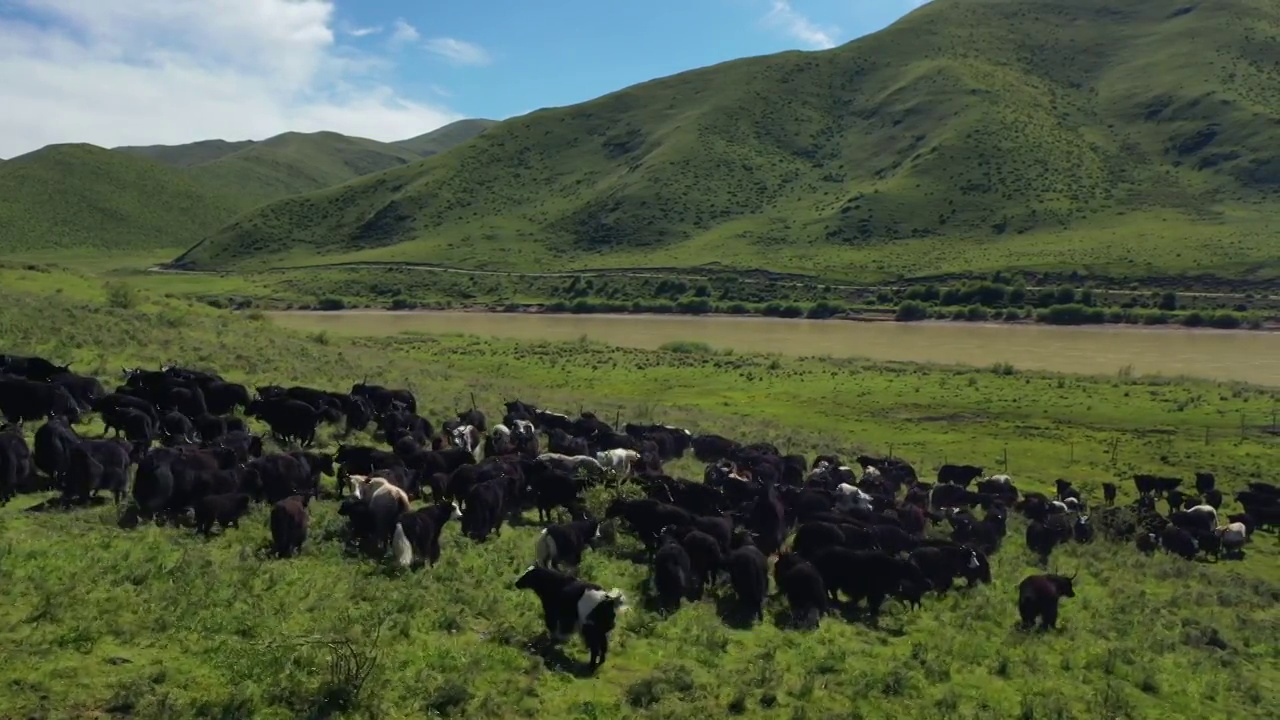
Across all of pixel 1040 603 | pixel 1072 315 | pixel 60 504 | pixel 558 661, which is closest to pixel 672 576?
pixel 558 661

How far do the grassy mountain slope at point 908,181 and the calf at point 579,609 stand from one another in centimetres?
10576

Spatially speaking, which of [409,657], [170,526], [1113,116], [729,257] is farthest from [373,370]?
[1113,116]

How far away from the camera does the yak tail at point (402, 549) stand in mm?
13406

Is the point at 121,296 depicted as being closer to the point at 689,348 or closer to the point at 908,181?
the point at 689,348

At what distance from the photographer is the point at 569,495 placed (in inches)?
708

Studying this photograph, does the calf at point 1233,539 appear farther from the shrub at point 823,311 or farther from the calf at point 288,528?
the shrub at point 823,311

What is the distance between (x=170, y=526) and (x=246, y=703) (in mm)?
6354

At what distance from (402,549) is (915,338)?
74.8 metres

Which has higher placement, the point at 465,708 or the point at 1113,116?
the point at 1113,116

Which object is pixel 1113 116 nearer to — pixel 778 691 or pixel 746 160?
pixel 746 160

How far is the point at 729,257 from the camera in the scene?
427ft

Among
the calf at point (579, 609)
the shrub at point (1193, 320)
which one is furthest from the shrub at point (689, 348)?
the calf at point (579, 609)

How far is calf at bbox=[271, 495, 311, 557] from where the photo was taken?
13250mm

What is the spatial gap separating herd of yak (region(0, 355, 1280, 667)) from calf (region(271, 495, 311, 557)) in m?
0.03
